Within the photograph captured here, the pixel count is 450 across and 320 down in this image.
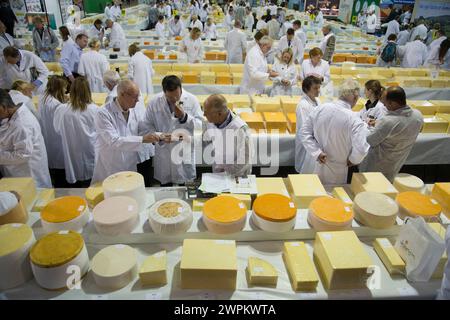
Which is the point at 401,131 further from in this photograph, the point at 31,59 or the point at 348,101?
the point at 31,59

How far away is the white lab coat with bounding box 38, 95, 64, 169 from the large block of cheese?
3.59ft

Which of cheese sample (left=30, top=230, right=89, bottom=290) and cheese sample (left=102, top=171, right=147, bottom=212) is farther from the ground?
cheese sample (left=102, top=171, right=147, bottom=212)

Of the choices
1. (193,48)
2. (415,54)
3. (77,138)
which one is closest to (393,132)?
(77,138)

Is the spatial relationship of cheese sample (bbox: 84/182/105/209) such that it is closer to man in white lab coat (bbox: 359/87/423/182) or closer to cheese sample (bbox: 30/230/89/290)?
cheese sample (bbox: 30/230/89/290)

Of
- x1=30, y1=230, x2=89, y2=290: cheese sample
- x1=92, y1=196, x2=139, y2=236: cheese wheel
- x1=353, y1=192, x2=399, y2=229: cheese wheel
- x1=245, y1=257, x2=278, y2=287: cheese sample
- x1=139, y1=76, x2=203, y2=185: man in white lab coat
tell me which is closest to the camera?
x1=30, y1=230, x2=89, y2=290: cheese sample

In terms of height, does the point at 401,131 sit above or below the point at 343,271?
above

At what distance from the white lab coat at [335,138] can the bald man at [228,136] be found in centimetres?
68

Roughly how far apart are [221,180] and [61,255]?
102 centimetres

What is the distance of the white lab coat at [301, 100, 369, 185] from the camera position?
7.88 ft

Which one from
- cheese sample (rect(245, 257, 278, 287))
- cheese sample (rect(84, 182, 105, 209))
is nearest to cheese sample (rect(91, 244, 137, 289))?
cheese sample (rect(84, 182, 105, 209))

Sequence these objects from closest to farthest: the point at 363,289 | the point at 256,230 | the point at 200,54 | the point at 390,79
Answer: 1. the point at 363,289
2. the point at 256,230
3. the point at 390,79
4. the point at 200,54

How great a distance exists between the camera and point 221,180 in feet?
6.80
